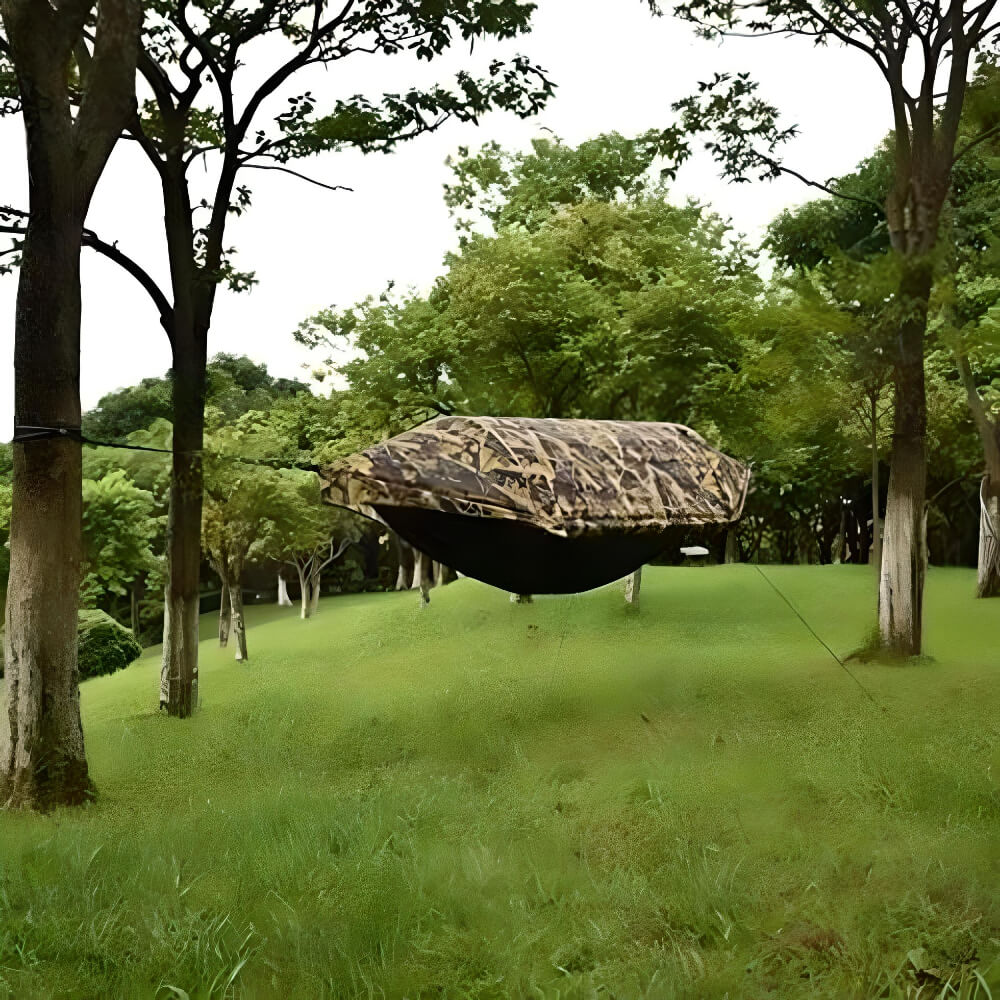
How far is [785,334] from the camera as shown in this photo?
26.4 feet

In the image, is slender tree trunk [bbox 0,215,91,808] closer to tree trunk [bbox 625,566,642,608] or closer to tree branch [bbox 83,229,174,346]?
tree branch [bbox 83,229,174,346]

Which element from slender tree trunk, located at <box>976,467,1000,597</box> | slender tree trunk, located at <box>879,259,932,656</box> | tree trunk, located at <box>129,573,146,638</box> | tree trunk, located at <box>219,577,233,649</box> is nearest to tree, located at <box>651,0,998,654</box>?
slender tree trunk, located at <box>879,259,932,656</box>

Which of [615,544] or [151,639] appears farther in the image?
[151,639]

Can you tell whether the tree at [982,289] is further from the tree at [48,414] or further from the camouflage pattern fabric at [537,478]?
the tree at [48,414]

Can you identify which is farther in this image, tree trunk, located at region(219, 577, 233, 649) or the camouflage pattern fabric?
tree trunk, located at region(219, 577, 233, 649)

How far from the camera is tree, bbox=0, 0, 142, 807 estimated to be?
4387mm

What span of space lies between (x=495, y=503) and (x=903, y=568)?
13.5 feet

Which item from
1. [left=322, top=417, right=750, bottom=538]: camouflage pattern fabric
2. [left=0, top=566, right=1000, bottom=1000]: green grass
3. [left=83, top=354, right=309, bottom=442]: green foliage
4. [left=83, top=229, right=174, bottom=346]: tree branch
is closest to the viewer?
[left=0, top=566, right=1000, bottom=1000]: green grass

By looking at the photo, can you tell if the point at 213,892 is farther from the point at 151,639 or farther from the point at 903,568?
the point at 151,639

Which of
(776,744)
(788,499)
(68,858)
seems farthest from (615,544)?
(788,499)

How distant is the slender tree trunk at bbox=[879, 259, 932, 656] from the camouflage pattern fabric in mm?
2540

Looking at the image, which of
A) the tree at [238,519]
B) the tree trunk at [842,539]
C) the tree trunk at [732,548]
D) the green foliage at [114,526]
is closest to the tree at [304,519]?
the tree at [238,519]

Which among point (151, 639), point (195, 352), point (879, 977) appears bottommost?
point (151, 639)

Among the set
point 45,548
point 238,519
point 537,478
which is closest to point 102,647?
point 238,519
